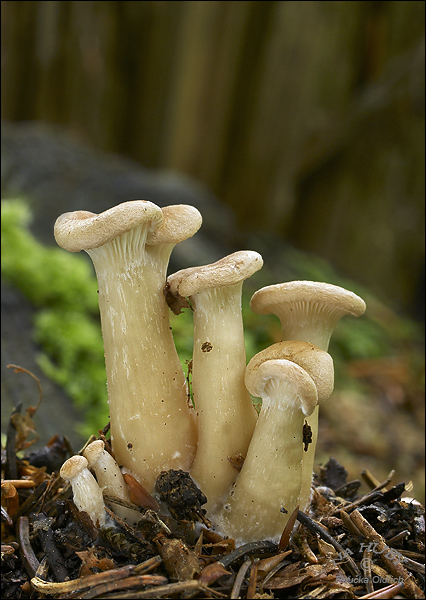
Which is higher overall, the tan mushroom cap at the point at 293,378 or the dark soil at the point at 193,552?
the tan mushroom cap at the point at 293,378

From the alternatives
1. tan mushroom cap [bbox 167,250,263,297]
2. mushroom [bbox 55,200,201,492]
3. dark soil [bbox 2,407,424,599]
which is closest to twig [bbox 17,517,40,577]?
dark soil [bbox 2,407,424,599]

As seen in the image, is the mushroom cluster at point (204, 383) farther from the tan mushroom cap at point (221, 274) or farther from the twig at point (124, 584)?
the twig at point (124, 584)

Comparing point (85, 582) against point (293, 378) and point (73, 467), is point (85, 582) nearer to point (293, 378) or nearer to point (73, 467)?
point (73, 467)

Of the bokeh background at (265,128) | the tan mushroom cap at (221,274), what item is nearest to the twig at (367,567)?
the tan mushroom cap at (221,274)

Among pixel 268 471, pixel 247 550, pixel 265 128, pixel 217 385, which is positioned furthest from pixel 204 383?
pixel 265 128

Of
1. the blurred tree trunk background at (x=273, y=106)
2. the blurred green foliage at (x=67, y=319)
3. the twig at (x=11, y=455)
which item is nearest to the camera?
the twig at (x=11, y=455)

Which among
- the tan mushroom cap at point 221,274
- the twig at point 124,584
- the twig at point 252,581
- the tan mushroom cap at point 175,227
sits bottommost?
the twig at point 252,581

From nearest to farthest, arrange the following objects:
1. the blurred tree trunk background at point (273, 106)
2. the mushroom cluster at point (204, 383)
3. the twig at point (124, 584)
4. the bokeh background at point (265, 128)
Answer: the twig at point (124, 584), the mushroom cluster at point (204, 383), the bokeh background at point (265, 128), the blurred tree trunk background at point (273, 106)

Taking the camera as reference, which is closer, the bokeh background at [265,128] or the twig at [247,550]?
the twig at [247,550]
